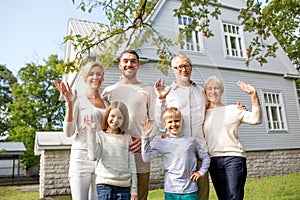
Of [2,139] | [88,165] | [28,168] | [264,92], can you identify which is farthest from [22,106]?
[88,165]

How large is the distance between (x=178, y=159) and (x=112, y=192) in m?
0.56

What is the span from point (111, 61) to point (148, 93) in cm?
40

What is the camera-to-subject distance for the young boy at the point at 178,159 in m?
2.10

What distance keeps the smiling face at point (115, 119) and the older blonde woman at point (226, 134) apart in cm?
76

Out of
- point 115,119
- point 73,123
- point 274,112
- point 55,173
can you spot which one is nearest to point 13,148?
point 55,173

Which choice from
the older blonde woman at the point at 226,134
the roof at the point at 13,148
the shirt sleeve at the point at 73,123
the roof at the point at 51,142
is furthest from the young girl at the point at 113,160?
→ the roof at the point at 13,148

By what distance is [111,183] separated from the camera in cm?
196

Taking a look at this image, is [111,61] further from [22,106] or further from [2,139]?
[2,139]

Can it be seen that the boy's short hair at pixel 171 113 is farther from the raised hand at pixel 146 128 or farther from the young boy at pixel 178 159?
the raised hand at pixel 146 128

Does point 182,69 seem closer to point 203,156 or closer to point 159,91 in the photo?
point 159,91

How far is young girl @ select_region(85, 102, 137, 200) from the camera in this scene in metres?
1.94

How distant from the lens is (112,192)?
1.98 metres

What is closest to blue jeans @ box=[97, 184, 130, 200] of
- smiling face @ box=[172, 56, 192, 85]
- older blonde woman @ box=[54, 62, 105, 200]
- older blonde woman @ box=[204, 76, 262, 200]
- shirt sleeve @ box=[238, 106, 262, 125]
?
older blonde woman @ box=[54, 62, 105, 200]

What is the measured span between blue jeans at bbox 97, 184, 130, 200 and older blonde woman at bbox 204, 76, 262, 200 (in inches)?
31.2
